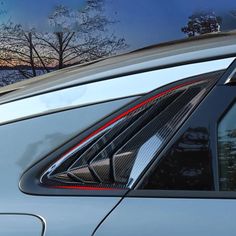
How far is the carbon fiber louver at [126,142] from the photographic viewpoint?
1689mm

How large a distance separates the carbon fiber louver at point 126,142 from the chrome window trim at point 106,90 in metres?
0.04

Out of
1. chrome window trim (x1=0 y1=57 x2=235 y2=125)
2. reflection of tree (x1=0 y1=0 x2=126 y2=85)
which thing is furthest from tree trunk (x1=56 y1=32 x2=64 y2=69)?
chrome window trim (x1=0 y1=57 x2=235 y2=125)

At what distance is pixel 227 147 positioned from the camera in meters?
1.68

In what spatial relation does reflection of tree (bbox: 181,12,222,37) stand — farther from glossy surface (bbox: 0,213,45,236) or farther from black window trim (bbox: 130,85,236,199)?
glossy surface (bbox: 0,213,45,236)

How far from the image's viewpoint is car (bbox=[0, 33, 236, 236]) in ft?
5.23

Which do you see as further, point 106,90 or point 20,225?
point 106,90

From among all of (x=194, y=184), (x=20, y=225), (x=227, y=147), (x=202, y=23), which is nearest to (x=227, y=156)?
(x=227, y=147)

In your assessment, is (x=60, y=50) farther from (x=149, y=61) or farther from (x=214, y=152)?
(x=214, y=152)

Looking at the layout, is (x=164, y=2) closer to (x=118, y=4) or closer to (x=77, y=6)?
(x=118, y=4)

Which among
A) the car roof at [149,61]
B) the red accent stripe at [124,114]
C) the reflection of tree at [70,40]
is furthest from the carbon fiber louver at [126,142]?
the reflection of tree at [70,40]

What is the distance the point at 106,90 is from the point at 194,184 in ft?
1.25

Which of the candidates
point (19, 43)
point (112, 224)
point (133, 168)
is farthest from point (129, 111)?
point (19, 43)

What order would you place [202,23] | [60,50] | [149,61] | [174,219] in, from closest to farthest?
[174,219] < [149,61] < [202,23] < [60,50]

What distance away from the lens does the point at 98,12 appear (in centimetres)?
482
